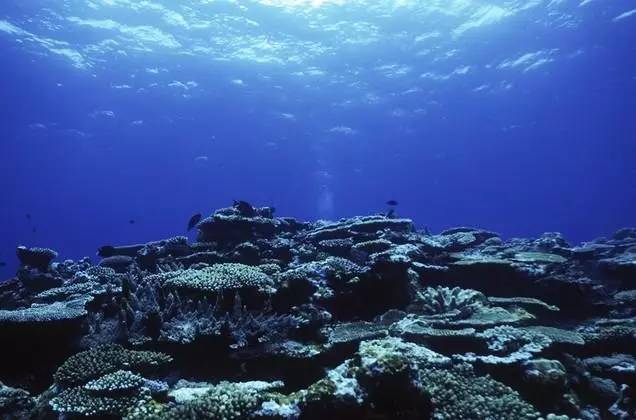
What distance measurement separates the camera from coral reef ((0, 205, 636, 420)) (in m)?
4.71

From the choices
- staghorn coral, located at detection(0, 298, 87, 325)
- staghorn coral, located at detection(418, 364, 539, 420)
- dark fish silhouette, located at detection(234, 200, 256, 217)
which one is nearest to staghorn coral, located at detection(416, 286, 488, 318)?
staghorn coral, located at detection(418, 364, 539, 420)

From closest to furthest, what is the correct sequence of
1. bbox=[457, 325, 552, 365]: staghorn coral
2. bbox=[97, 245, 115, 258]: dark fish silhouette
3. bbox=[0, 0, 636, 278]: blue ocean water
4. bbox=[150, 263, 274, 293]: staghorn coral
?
bbox=[457, 325, 552, 365]: staghorn coral → bbox=[150, 263, 274, 293]: staghorn coral → bbox=[97, 245, 115, 258]: dark fish silhouette → bbox=[0, 0, 636, 278]: blue ocean water

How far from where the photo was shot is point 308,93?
2013 inches

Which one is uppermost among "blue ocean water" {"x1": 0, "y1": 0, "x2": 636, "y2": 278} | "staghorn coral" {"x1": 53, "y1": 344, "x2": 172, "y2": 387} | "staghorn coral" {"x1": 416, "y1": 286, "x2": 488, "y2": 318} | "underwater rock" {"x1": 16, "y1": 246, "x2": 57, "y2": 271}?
"blue ocean water" {"x1": 0, "y1": 0, "x2": 636, "y2": 278}

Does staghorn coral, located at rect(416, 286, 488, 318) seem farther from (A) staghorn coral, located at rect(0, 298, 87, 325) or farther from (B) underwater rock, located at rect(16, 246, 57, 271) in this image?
(B) underwater rock, located at rect(16, 246, 57, 271)

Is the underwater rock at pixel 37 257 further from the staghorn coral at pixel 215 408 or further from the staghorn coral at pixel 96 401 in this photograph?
the staghorn coral at pixel 215 408

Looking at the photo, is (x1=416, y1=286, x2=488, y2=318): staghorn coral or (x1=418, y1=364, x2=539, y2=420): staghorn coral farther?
(x1=416, y1=286, x2=488, y2=318): staghorn coral

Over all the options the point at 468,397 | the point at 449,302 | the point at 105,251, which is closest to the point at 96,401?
the point at 468,397

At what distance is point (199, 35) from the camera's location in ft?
124

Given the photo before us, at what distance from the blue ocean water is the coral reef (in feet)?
92.9

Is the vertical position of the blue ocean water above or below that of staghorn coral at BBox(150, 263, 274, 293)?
above

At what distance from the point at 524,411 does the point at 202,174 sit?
366 ft

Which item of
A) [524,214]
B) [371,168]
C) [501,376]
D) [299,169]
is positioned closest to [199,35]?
[501,376]

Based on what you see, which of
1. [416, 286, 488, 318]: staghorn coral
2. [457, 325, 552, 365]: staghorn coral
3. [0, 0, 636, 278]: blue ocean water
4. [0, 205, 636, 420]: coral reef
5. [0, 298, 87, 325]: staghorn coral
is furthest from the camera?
[0, 0, 636, 278]: blue ocean water
